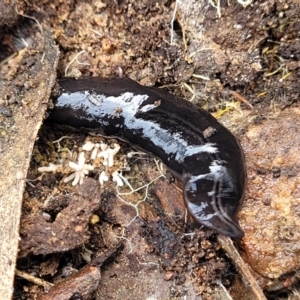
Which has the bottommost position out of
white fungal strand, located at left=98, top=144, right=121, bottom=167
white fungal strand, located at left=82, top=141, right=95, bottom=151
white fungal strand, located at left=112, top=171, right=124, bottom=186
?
white fungal strand, located at left=112, top=171, right=124, bottom=186

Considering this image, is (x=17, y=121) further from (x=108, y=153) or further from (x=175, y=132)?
(x=175, y=132)

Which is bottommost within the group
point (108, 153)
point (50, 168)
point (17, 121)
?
point (50, 168)

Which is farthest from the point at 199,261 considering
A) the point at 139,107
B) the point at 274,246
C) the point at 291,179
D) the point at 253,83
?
the point at 253,83

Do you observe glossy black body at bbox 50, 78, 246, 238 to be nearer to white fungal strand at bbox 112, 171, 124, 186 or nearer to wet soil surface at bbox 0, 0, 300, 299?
wet soil surface at bbox 0, 0, 300, 299

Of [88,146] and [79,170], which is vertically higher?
[88,146]

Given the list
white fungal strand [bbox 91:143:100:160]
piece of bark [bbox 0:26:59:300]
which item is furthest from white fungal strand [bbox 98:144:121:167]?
piece of bark [bbox 0:26:59:300]

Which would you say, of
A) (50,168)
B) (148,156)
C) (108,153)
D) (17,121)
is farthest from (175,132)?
(17,121)

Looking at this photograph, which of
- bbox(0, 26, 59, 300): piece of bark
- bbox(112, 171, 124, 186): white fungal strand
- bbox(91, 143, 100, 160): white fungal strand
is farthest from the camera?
bbox(91, 143, 100, 160): white fungal strand

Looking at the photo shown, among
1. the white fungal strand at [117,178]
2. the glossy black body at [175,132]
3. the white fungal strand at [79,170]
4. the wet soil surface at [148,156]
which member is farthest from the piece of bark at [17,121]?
the white fungal strand at [117,178]
